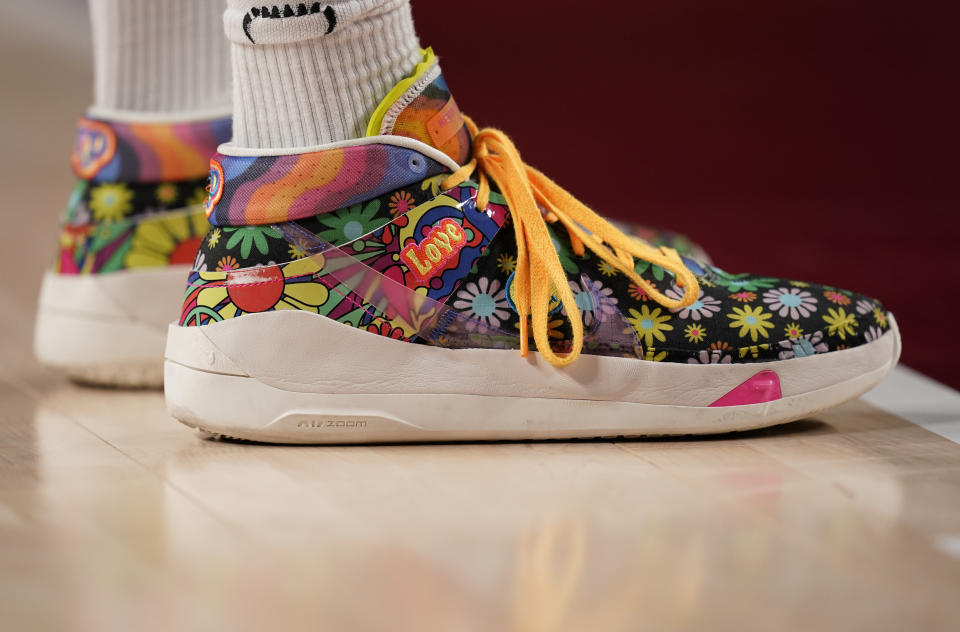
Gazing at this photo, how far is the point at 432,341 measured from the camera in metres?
0.88

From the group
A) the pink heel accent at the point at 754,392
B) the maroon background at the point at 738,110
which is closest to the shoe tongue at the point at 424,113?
the pink heel accent at the point at 754,392

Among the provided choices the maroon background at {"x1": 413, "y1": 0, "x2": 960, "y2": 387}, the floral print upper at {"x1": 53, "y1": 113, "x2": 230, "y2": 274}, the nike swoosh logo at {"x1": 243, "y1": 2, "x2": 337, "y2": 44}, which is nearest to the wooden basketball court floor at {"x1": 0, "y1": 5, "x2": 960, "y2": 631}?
the floral print upper at {"x1": 53, "y1": 113, "x2": 230, "y2": 274}

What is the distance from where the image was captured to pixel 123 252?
3.66ft

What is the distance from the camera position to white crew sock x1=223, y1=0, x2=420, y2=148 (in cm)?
84

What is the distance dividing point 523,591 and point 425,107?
0.43 m

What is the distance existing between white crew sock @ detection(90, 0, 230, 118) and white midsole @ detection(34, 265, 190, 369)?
0.59ft

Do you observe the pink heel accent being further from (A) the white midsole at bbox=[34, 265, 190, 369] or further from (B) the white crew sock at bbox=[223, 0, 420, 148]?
(A) the white midsole at bbox=[34, 265, 190, 369]

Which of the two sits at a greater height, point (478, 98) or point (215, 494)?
point (478, 98)

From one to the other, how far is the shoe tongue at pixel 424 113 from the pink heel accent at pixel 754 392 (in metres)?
0.30

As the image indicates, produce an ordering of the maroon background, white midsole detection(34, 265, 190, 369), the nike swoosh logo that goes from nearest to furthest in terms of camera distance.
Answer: the nike swoosh logo < white midsole detection(34, 265, 190, 369) < the maroon background

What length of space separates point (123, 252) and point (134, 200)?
5 cm

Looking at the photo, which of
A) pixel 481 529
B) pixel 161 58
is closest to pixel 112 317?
pixel 161 58

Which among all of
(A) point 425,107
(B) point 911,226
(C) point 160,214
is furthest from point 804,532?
(B) point 911,226

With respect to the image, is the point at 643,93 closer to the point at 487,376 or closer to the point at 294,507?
the point at 487,376
